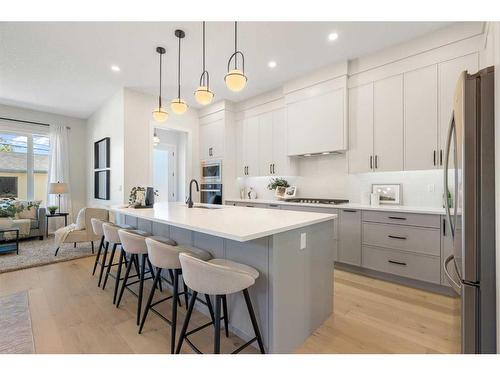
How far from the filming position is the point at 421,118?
2.92 m

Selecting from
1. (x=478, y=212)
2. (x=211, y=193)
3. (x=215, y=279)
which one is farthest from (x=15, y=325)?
(x=211, y=193)

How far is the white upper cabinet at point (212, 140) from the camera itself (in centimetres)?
517

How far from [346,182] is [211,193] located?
2830mm

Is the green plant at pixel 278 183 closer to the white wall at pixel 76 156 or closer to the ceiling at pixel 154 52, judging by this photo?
the ceiling at pixel 154 52

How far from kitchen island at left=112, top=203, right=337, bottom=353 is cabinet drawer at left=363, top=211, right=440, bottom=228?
3.68 ft

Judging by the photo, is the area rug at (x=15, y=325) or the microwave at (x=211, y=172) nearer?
the area rug at (x=15, y=325)

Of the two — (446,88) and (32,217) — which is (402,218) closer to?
(446,88)

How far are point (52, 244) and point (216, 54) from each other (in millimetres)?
4694

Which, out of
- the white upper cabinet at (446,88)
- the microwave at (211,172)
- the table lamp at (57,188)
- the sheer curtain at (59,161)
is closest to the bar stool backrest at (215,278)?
the white upper cabinet at (446,88)

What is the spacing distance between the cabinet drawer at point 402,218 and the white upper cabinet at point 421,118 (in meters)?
0.61

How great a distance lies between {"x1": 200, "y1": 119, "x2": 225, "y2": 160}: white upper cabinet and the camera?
5.17 meters

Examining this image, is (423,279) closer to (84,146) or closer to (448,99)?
(448,99)

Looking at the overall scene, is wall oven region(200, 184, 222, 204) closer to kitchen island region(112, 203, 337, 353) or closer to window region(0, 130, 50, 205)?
kitchen island region(112, 203, 337, 353)
